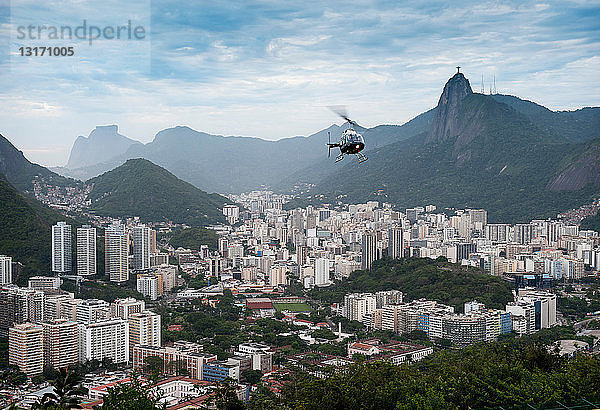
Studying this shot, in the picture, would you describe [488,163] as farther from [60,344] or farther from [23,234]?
[60,344]

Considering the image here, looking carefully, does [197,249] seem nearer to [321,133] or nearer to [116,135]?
[116,135]

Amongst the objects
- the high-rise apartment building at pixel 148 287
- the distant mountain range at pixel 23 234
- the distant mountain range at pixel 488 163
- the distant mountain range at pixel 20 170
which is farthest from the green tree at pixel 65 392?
the distant mountain range at pixel 488 163

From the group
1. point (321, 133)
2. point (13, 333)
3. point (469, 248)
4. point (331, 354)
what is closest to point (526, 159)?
point (469, 248)

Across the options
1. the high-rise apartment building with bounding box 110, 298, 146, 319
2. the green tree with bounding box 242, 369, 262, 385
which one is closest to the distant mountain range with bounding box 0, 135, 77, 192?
the high-rise apartment building with bounding box 110, 298, 146, 319

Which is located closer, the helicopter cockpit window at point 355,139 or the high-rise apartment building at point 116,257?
the helicopter cockpit window at point 355,139

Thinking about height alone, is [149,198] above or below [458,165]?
below

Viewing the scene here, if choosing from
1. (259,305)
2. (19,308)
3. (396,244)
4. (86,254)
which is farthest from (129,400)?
(396,244)

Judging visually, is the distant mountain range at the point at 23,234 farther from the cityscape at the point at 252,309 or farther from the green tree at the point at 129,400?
the green tree at the point at 129,400
